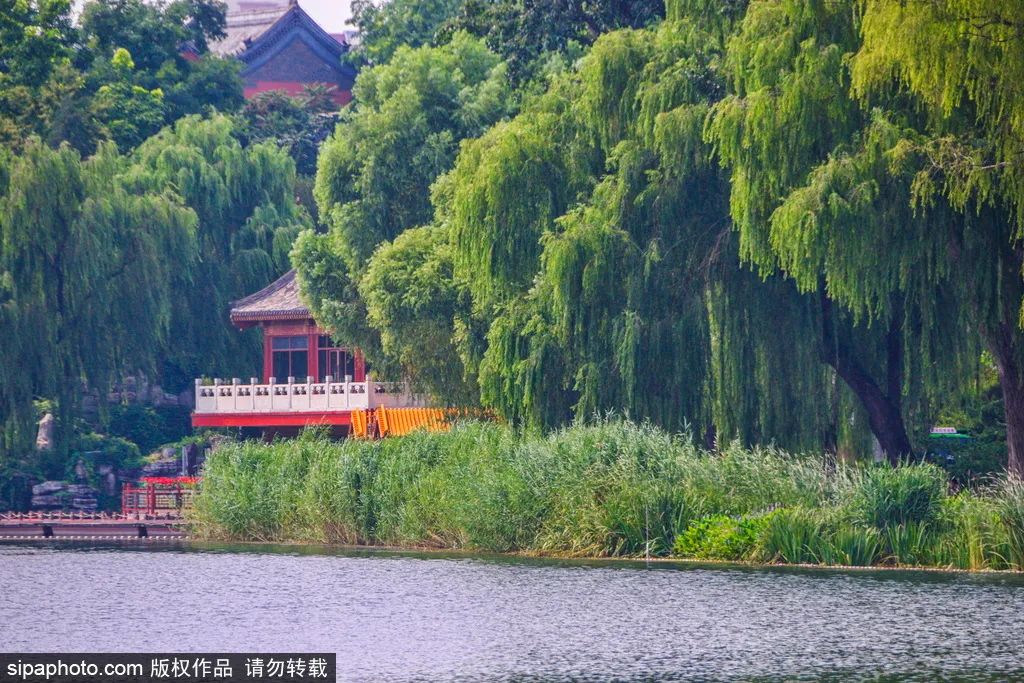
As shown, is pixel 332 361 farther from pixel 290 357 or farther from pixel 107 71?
pixel 107 71

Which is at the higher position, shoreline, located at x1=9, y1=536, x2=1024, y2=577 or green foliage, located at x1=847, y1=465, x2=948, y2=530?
green foliage, located at x1=847, y1=465, x2=948, y2=530

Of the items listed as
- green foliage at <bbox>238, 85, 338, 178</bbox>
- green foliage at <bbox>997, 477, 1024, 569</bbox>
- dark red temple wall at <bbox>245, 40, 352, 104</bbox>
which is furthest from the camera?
dark red temple wall at <bbox>245, 40, 352, 104</bbox>

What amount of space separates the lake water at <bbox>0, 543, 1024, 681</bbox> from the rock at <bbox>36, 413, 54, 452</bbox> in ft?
62.9

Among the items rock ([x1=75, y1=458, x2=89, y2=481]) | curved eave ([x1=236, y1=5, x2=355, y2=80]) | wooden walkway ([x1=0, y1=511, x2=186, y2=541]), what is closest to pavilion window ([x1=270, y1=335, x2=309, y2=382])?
rock ([x1=75, y1=458, x2=89, y2=481])

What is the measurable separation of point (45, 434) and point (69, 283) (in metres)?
5.15

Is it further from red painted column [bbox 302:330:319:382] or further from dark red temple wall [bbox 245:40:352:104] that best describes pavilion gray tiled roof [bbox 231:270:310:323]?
dark red temple wall [bbox 245:40:352:104]

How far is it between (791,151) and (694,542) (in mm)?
6265

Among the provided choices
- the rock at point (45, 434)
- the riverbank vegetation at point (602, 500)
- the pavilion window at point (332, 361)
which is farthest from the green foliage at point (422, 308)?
the rock at point (45, 434)

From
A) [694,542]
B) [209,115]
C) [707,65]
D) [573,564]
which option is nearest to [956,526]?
[694,542]

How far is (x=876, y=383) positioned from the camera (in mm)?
30266

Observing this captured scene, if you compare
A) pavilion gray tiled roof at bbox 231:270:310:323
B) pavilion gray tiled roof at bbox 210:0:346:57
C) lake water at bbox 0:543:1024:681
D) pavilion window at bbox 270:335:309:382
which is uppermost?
pavilion gray tiled roof at bbox 210:0:346:57

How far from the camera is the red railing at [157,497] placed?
39281 millimetres

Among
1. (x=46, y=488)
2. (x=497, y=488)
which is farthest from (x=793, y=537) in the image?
(x=46, y=488)

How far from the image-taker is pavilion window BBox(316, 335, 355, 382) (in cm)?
4944
